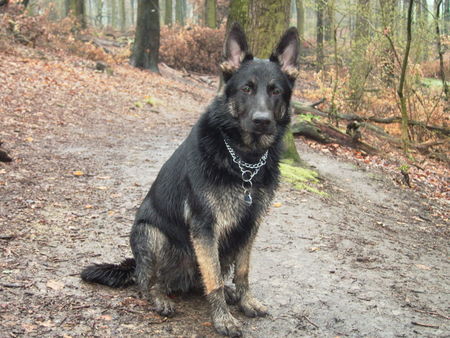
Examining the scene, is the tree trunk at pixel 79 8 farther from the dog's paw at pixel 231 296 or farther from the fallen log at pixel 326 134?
the dog's paw at pixel 231 296

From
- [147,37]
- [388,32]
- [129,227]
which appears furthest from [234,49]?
[147,37]

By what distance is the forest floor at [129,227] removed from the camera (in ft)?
13.0

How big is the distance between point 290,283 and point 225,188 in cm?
157

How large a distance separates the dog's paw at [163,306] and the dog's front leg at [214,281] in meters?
0.36

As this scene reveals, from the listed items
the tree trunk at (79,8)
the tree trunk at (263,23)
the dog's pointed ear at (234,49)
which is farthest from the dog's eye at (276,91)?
the tree trunk at (79,8)

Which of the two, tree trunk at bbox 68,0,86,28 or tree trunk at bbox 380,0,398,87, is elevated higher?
tree trunk at bbox 68,0,86,28

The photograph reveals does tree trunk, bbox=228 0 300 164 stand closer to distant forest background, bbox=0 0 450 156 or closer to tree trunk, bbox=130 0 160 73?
distant forest background, bbox=0 0 450 156

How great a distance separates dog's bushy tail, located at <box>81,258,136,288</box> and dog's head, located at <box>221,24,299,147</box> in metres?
1.57

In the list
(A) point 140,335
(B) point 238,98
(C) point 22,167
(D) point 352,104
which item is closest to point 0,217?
(C) point 22,167

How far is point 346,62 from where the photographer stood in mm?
16344

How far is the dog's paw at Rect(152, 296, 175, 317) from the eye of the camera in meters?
3.96

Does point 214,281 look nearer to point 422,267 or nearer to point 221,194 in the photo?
point 221,194

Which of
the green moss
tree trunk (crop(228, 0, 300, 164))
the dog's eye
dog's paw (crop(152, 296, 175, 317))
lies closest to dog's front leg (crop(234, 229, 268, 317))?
dog's paw (crop(152, 296, 175, 317))

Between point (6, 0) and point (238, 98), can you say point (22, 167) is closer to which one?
point (238, 98)
